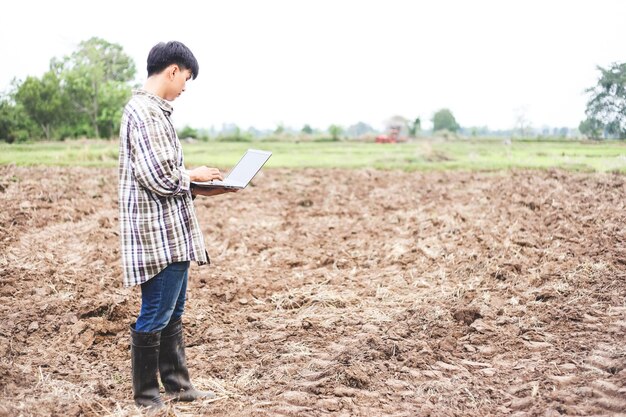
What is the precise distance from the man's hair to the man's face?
2 centimetres

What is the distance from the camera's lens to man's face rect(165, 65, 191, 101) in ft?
9.42

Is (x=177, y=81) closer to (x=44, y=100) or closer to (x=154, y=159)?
(x=154, y=159)

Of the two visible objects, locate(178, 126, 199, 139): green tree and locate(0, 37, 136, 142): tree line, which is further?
locate(178, 126, 199, 139): green tree

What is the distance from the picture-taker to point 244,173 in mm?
3133

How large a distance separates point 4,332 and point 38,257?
1.85 meters

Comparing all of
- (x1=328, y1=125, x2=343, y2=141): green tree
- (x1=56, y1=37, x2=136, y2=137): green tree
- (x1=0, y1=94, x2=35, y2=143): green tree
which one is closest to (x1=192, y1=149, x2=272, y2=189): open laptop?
(x1=0, y1=94, x2=35, y2=143): green tree

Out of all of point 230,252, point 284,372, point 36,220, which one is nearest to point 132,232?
point 284,372

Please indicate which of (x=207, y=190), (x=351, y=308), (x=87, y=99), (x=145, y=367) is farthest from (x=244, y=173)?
(x=87, y=99)

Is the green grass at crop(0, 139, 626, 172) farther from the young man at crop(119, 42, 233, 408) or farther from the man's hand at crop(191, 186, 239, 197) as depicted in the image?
the young man at crop(119, 42, 233, 408)

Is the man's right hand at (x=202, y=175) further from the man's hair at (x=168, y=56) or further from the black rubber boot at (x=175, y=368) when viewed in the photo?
the black rubber boot at (x=175, y=368)

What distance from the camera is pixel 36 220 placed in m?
7.04

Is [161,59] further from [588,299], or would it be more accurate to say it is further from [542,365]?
[588,299]

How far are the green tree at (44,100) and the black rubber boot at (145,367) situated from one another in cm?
791

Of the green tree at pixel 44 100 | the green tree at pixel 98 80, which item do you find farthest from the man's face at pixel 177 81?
the green tree at pixel 98 80
